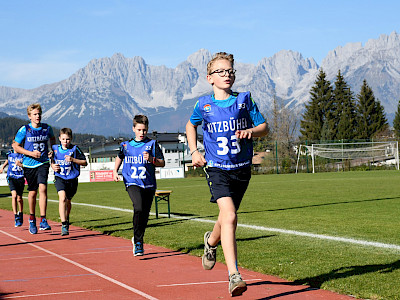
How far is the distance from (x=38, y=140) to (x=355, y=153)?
4879cm

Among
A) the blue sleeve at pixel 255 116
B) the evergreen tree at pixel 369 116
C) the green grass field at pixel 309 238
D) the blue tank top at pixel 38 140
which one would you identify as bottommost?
the green grass field at pixel 309 238

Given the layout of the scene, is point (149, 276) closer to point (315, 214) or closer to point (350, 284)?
point (350, 284)

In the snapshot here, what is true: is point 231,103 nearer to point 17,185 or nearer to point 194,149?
point 194,149

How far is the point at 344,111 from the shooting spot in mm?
98812

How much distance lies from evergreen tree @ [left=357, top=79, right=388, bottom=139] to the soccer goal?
4195 cm

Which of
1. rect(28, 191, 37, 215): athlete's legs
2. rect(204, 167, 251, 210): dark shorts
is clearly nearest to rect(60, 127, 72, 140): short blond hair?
rect(28, 191, 37, 215): athlete's legs

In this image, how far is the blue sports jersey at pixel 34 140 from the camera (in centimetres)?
1073

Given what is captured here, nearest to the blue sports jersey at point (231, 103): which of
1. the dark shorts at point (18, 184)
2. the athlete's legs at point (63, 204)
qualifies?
the athlete's legs at point (63, 204)

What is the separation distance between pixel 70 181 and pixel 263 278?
18.1ft

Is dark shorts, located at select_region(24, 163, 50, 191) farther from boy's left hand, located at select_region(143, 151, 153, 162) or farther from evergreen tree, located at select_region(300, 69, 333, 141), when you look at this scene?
evergreen tree, located at select_region(300, 69, 333, 141)

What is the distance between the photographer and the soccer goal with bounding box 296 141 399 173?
55.9 meters

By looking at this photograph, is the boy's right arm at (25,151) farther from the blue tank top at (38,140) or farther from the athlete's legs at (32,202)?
the athlete's legs at (32,202)

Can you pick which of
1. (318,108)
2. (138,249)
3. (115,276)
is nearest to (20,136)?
(138,249)

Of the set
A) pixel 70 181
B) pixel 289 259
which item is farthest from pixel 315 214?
pixel 289 259
